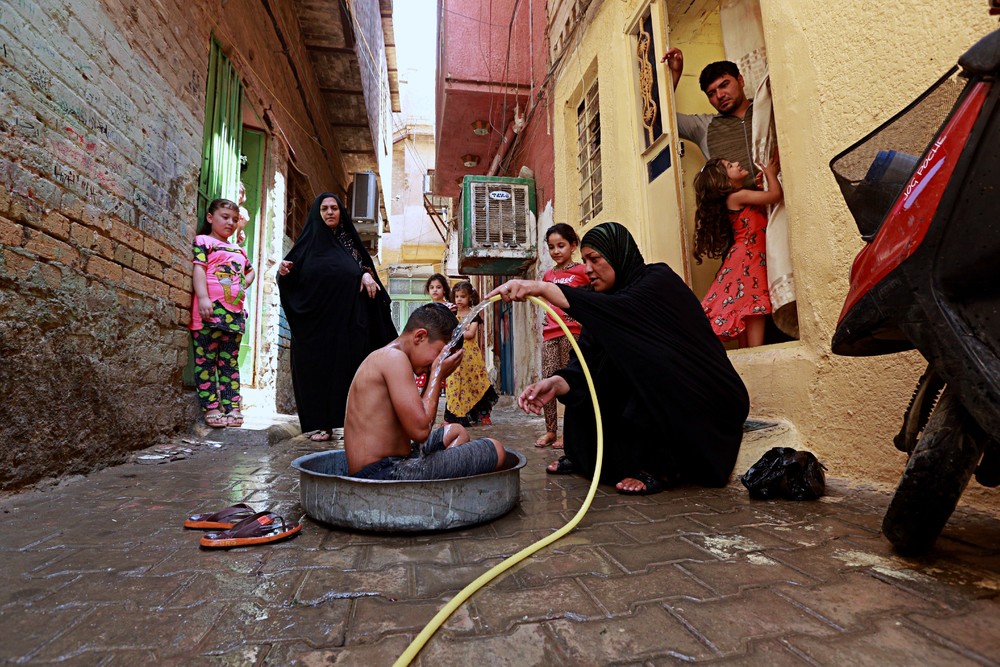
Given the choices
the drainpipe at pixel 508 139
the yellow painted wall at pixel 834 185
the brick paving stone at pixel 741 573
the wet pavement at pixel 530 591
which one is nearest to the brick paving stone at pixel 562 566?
the wet pavement at pixel 530 591

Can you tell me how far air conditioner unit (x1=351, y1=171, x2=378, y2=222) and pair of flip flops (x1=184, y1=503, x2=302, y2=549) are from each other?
1072cm

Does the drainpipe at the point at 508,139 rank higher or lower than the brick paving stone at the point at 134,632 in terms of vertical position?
higher

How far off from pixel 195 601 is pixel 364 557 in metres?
0.49

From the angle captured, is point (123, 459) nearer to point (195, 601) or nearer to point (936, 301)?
point (195, 601)

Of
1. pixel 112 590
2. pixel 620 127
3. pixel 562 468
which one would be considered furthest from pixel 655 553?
pixel 620 127

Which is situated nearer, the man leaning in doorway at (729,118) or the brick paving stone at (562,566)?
the brick paving stone at (562,566)

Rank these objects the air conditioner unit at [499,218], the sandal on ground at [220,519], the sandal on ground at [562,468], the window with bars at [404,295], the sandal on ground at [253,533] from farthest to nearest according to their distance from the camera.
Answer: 1. the window with bars at [404,295]
2. the air conditioner unit at [499,218]
3. the sandal on ground at [562,468]
4. the sandal on ground at [220,519]
5. the sandal on ground at [253,533]

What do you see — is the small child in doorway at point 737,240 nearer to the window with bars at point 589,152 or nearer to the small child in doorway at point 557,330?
the small child in doorway at point 557,330

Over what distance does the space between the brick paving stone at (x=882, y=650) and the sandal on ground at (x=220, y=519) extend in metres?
1.88

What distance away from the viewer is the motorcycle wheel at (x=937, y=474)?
1322 mm

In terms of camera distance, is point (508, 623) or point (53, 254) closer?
point (508, 623)

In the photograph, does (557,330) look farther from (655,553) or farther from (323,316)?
(655,553)

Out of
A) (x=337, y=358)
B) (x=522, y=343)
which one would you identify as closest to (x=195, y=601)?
(x=337, y=358)

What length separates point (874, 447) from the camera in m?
2.33
